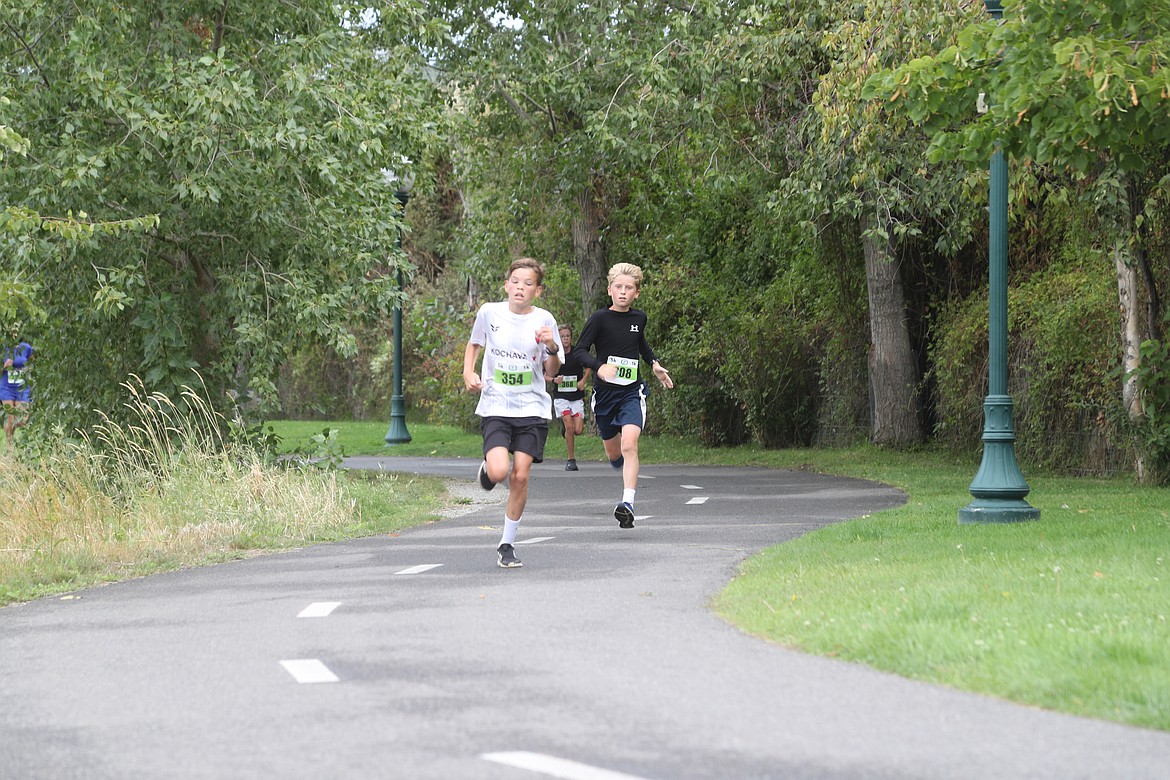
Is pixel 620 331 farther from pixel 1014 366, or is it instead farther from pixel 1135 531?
pixel 1014 366

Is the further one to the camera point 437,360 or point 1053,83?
point 437,360

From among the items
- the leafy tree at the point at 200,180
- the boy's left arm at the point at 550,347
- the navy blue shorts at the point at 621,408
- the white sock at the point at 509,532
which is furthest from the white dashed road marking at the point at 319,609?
the leafy tree at the point at 200,180

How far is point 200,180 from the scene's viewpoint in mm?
15195

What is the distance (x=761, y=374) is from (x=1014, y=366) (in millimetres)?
6670

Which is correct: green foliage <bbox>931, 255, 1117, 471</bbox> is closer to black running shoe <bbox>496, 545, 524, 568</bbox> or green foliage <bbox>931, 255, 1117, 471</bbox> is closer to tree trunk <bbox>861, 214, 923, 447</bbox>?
tree trunk <bbox>861, 214, 923, 447</bbox>

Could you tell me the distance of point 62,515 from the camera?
1314 centimetres

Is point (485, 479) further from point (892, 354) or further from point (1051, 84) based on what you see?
point (892, 354)

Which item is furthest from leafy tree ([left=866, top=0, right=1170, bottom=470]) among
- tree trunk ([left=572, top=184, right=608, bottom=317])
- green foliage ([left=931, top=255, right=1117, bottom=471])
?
tree trunk ([left=572, top=184, right=608, bottom=317])

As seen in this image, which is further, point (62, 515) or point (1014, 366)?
point (1014, 366)

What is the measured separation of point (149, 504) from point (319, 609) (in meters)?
5.59

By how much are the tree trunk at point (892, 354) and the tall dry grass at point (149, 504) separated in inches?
387

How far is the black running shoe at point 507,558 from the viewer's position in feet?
34.0

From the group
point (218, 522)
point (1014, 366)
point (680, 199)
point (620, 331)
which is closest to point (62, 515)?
point (218, 522)

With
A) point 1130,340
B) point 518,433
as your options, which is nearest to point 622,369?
point 518,433
